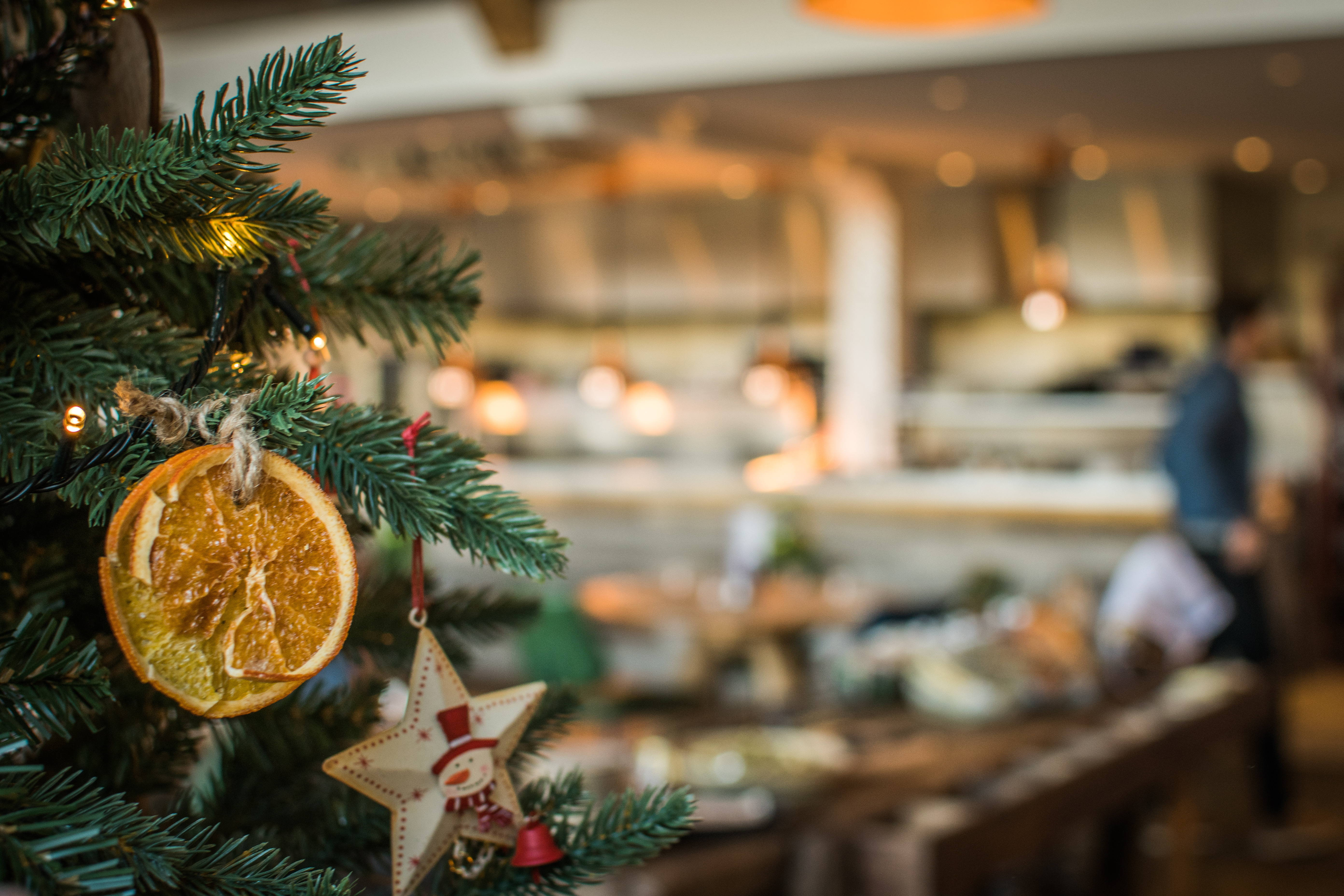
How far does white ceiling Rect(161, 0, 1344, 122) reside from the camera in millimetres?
4562

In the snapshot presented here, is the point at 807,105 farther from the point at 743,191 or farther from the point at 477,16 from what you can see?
the point at 743,191

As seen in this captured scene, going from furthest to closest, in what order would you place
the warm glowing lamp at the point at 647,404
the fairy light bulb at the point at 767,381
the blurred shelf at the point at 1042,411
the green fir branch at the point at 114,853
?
1. the blurred shelf at the point at 1042,411
2. the warm glowing lamp at the point at 647,404
3. the fairy light bulb at the point at 767,381
4. the green fir branch at the point at 114,853

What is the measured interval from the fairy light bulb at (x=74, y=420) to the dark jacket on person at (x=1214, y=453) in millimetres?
4239

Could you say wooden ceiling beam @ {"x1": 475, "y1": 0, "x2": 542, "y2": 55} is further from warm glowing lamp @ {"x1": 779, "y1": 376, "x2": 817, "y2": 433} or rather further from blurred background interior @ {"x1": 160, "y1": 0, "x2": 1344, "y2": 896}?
warm glowing lamp @ {"x1": 779, "y1": 376, "x2": 817, "y2": 433}

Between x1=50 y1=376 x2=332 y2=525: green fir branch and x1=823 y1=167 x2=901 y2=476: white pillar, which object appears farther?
x1=823 y1=167 x2=901 y2=476: white pillar

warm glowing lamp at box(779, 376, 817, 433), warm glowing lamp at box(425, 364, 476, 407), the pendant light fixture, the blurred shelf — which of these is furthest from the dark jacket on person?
warm glowing lamp at box(425, 364, 476, 407)

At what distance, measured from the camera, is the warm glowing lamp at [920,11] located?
2.82m

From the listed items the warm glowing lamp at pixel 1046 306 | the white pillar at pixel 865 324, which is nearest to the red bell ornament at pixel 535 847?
the warm glowing lamp at pixel 1046 306

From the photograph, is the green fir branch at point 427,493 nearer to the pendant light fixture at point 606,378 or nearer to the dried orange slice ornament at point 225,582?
the dried orange slice ornament at point 225,582

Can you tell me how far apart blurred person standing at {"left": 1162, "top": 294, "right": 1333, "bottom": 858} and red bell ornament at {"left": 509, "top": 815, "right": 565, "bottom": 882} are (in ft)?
13.4

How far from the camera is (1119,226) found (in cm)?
785

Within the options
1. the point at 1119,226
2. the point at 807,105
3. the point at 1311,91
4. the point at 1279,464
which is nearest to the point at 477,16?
the point at 807,105

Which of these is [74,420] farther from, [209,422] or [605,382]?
[605,382]

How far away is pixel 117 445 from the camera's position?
40cm
